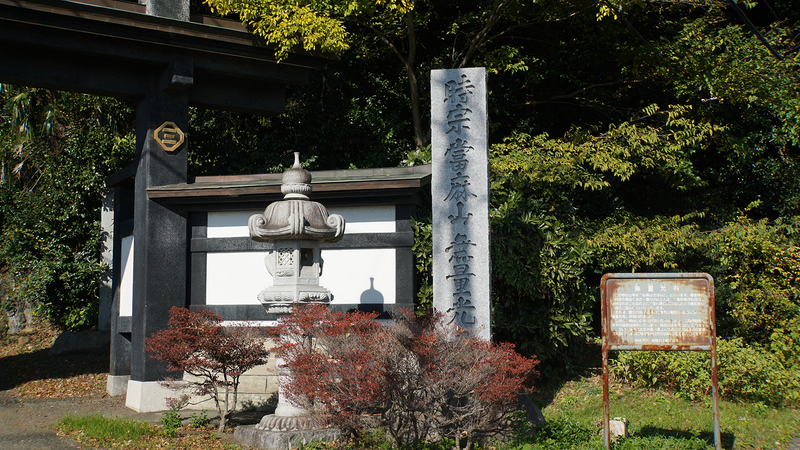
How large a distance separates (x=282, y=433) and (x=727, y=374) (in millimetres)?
6923

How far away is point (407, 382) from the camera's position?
22.1 ft

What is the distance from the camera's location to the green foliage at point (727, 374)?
9250 mm

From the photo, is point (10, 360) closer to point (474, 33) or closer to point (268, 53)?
point (268, 53)

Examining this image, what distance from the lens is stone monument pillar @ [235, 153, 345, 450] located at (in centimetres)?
757

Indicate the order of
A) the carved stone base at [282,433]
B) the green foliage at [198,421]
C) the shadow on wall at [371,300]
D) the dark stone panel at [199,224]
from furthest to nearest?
the dark stone panel at [199,224]
the shadow on wall at [371,300]
the green foliage at [198,421]
the carved stone base at [282,433]

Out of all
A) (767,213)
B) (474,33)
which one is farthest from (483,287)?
(767,213)

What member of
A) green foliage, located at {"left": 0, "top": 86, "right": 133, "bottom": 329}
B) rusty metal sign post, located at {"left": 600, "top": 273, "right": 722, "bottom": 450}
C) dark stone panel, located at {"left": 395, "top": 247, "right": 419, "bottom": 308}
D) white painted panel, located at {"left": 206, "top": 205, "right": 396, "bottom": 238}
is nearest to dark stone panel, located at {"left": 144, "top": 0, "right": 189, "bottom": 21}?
white painted panel, located at {"left": 206, "top": 205, "right": 396, "bottom": 238}

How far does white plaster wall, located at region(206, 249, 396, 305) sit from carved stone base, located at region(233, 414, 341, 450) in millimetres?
2811

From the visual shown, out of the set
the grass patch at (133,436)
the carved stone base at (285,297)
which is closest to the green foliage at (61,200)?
the grass patch at (133,436)

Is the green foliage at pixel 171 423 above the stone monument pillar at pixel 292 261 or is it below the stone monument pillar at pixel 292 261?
below

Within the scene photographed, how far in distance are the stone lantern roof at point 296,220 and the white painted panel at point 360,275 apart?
6.58ft

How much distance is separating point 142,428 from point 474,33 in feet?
38.1

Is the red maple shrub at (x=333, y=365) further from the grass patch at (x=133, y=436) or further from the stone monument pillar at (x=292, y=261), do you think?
the grass patch at (x=133, y=436)

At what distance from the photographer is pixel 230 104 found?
1163cm
